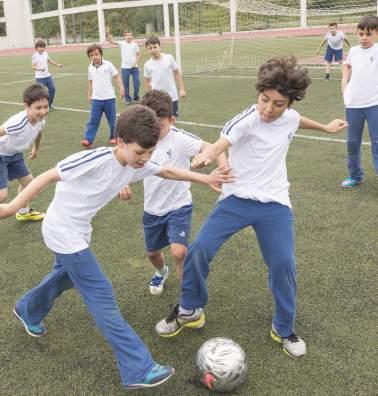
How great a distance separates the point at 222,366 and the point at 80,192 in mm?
1338

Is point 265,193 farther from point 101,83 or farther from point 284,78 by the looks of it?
point 101,83

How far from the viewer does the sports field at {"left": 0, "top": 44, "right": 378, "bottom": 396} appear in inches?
123

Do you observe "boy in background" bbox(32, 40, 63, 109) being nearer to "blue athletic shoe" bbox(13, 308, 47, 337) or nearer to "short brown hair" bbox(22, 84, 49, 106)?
"short brown hair" bbox(22, 84, 49, 106)

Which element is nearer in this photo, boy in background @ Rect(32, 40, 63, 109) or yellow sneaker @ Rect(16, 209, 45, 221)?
yellow sneaker @ Rect(16, 209, 45, 221)

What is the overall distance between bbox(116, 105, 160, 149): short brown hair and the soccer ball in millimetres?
1311

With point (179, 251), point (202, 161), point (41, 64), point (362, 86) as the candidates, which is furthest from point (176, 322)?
point (41, 64)

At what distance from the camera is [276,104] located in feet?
10.0

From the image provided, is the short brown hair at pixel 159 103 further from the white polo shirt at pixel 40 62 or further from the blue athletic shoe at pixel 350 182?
the white polo shirt at pixel 40 62

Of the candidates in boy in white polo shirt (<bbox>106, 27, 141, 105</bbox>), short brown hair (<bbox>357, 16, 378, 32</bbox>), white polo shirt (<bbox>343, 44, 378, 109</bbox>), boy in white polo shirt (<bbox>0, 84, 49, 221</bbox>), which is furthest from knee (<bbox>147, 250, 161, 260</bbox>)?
boy in white polo shirt (<bbox>106, 27, 141, 105</bbox>)

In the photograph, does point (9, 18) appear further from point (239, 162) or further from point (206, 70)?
point (239, 162)

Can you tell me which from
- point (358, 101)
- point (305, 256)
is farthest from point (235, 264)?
point (358, 101)

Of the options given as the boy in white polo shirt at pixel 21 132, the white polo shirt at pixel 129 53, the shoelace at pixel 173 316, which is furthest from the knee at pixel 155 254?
the white polo shirt at pixel 129 53

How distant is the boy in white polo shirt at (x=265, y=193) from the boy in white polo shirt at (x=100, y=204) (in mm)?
239

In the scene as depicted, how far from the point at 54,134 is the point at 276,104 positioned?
27.4ft
